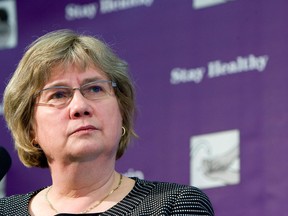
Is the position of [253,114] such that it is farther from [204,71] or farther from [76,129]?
[76,129]

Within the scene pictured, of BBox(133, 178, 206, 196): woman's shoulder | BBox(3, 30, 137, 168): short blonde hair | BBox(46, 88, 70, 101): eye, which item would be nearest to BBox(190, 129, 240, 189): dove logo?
BBox(3, 30, 137, 168): short blonde hair

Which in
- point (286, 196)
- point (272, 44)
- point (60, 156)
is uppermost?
point (272, 44)

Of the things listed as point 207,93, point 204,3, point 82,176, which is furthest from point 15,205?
point 204,3

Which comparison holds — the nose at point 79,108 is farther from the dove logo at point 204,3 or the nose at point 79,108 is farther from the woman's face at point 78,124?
the dove logo at point 204,3

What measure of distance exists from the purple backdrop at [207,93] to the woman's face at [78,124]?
0.88 metres

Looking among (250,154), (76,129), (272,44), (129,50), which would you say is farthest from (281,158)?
(76,129)

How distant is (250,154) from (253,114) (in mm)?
134

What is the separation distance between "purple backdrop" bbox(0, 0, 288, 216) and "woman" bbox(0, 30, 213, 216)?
79 centimetres

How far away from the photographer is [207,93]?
3217mm

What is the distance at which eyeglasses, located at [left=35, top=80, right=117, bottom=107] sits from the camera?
2.21 meters

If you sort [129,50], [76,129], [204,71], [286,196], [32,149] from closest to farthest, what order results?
[76,129]
[32,149]
[286,196]
[204,71]
[129,50]

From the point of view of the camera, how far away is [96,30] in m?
3.60

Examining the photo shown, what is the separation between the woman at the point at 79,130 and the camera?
7.07 ft

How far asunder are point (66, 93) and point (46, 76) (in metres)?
0.08
